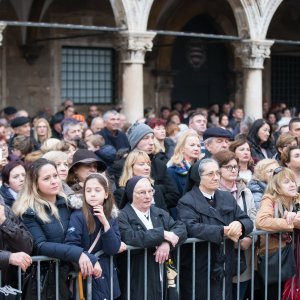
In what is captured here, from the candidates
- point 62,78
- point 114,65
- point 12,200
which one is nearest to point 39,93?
point 62,78

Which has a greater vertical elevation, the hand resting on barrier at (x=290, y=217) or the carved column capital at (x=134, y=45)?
the carved column capital at (x=134, y=45)

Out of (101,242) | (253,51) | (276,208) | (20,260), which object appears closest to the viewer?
(20,260)

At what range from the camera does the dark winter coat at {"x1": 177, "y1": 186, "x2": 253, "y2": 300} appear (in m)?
5.79

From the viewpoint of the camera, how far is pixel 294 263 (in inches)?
245

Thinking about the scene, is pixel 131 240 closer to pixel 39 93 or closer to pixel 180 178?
pixel 180 178

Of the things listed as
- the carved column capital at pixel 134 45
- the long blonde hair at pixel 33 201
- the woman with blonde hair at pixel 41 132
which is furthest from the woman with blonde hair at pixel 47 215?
the carved column capital at pixel 134 45

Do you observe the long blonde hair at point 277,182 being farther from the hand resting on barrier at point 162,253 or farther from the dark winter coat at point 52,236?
the dark winter coat at point 52,236

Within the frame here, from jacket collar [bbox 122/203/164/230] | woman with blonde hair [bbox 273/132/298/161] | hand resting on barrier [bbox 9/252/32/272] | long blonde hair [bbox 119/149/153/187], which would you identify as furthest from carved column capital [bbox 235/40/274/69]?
hand resting on barrier [bbox 9/252/32/272]

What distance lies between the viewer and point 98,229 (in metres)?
5.41

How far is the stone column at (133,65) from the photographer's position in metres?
14.2

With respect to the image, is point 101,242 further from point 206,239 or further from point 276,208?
point 276,208

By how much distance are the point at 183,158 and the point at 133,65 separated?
6.97 meters

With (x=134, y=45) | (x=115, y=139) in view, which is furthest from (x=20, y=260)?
(x=134, y=45)

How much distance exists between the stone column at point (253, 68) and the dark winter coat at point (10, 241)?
441 inches
